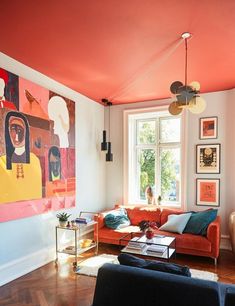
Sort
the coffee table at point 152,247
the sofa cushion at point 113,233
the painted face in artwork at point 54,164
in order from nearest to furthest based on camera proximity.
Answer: the coffee table at point 152,247 → the painted face in artwork at point 54,164 → the sofa cushion at point 113,233

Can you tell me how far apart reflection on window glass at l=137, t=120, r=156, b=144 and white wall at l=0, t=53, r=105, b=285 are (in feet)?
2.79

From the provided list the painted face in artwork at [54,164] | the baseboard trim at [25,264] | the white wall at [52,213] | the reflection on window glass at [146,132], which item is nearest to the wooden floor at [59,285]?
the baseboard trim at [25,264]

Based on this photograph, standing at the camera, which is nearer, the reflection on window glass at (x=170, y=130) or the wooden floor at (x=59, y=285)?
the wooden floor at (x=59, y=285)

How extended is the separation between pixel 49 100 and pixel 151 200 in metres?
2.74

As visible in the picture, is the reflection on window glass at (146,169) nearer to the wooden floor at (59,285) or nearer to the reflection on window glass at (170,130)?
the reflection on window glass at (170,130)

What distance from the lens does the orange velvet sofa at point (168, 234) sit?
11.9ft

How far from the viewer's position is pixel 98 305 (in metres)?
1.71

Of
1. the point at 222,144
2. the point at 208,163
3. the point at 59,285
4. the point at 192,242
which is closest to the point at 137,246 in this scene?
the point at 192,242

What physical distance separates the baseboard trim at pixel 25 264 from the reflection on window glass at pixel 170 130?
3.02 meters

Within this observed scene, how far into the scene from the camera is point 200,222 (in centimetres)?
393

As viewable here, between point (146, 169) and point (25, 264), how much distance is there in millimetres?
2963

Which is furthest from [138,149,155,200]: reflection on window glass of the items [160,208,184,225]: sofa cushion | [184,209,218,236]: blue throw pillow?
[184,209,218,236]: blue throw pillow

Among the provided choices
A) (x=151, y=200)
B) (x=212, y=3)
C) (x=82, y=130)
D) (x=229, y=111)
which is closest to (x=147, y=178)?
(x=151, y=200)

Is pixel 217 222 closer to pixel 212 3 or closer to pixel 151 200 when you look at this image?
pixel 151 200
